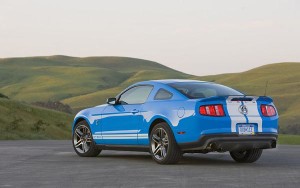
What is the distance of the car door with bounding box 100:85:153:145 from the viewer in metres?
13.6

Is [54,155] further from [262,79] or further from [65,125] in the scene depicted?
[262,79]

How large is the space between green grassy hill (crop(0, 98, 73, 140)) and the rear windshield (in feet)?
Result: 45.9

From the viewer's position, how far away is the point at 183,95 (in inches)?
499

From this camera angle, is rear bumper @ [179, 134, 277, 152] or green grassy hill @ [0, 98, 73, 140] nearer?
rear bumper @ [179, 134, 277, 152]

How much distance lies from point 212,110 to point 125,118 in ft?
7.48

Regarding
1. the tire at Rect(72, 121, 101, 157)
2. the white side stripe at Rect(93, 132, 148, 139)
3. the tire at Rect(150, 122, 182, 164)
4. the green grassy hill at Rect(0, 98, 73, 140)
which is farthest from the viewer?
the green grassy hill at Rect(0, 98, 73, 140)

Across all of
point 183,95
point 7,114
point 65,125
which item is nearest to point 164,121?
point 183,95

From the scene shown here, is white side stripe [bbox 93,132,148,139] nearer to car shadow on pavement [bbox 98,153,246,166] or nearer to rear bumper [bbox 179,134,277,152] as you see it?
car shadow on pavement [bbox 98,153,246,166]

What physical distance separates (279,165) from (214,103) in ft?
6.09

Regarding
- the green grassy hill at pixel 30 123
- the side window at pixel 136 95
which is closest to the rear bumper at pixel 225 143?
the side window at pixel 136 95

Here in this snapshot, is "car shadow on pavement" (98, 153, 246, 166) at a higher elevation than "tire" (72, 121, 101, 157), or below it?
below

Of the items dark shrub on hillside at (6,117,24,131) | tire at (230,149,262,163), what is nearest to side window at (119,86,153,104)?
tire at (230,149,262,163)

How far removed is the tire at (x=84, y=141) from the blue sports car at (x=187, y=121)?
18.7 inches

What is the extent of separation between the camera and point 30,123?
36375 mm
